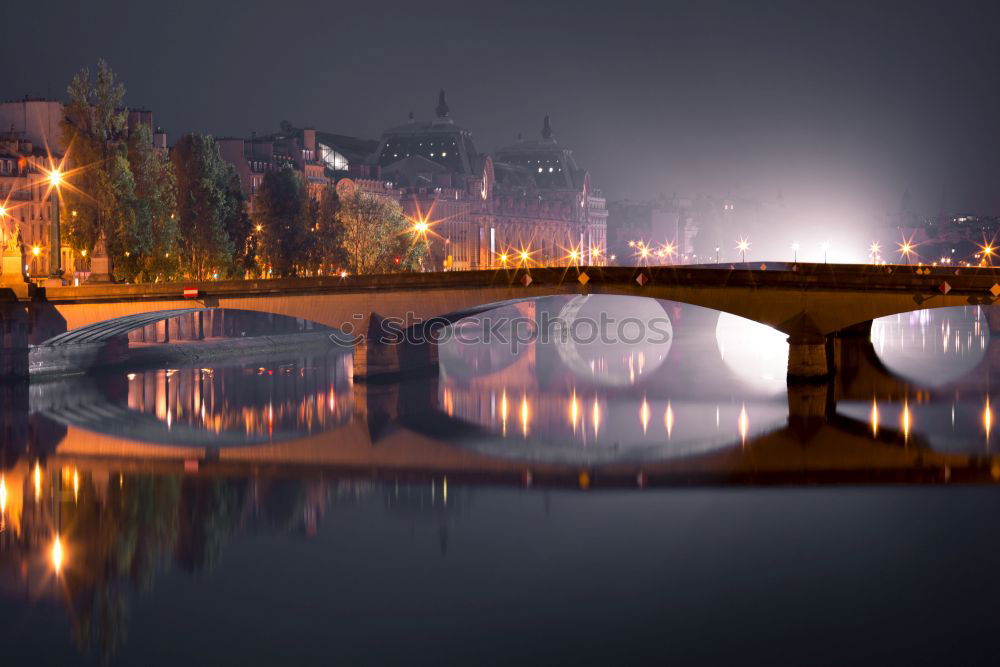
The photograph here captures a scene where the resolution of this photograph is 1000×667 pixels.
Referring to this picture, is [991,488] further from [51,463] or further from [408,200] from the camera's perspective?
[408,200]

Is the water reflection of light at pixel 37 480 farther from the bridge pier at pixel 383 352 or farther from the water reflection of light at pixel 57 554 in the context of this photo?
the bridge pier at pixel 383 352

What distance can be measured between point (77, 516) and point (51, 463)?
9463 mm

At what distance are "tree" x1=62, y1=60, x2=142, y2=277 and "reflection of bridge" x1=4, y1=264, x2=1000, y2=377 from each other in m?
9.02

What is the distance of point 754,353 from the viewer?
99.2 metres

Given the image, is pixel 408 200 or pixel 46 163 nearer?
pixel 46 163

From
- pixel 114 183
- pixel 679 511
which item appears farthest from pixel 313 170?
pixel 679 511

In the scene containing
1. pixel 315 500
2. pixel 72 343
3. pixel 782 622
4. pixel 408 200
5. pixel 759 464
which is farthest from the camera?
pixel 408 200

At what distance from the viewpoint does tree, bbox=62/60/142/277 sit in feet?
261

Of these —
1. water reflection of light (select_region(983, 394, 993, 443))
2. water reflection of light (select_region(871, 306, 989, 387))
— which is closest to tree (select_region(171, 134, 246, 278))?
water reflection of light (select_region(871, 306, 989, 387))

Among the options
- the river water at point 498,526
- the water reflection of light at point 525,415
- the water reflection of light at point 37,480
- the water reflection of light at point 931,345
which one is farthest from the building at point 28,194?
the water reflection of light at point 931,345

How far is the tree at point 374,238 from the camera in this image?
348ft

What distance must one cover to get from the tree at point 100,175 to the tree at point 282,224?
653 inches

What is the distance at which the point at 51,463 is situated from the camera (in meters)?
48.3

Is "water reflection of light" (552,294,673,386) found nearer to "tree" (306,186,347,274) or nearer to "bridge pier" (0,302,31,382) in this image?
"tree" (306,186,347,274)
